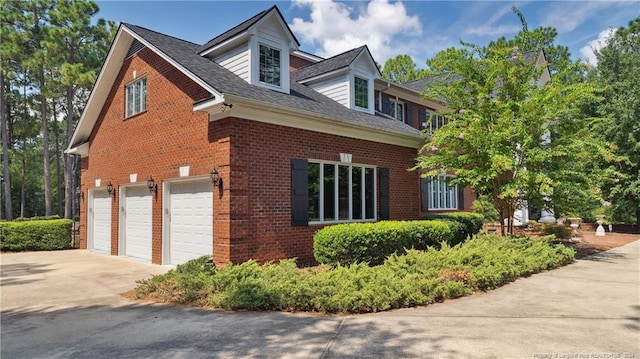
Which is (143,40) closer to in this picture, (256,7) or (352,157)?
(256,7)

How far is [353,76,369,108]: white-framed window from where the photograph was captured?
14.3 meters

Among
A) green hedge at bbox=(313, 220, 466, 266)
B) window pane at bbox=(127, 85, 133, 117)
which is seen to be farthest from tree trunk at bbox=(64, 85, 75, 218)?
green hedge at bbox=(313, 220, 466, 266)

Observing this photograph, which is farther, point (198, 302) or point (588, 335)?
point (198, 302)

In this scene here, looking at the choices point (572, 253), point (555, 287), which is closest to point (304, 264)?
point (555, 287)

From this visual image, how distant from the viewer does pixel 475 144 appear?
1145 cm

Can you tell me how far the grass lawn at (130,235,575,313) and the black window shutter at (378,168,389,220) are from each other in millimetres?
3768

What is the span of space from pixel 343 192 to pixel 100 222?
385 inches

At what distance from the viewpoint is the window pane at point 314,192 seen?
11.1 m

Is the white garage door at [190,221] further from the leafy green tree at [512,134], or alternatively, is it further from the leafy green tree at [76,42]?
the leafy green tree at [76,42]

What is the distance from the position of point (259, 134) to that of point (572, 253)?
30.2 feet

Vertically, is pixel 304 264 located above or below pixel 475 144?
below

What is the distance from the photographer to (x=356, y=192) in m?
12.4

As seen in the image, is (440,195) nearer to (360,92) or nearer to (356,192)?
(360,92)

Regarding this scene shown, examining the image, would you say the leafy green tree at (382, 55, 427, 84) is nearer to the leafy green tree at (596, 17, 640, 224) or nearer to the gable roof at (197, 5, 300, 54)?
the leafy green tree at (596, 17, 640, 224)
